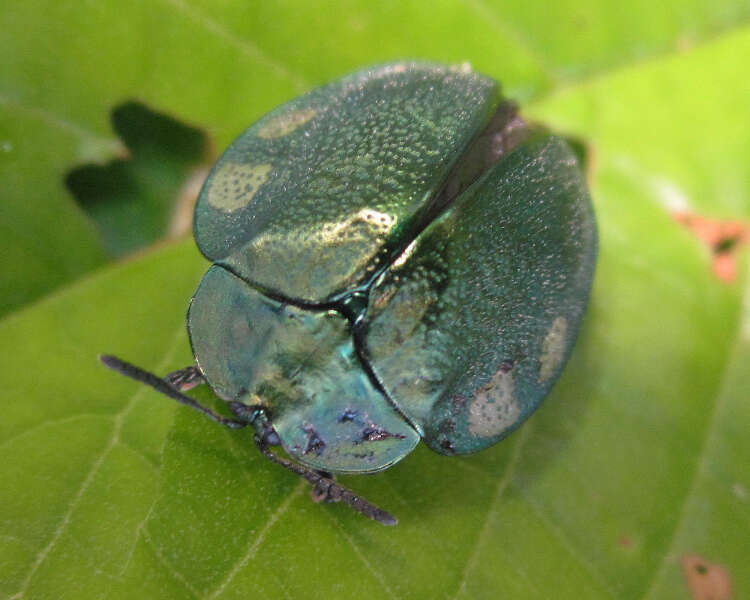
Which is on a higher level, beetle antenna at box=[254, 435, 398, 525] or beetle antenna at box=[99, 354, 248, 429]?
beetle antenna at box=[254, 435, 398, 525]

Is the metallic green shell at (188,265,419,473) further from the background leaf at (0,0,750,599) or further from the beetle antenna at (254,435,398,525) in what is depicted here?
the background leaf at (0,0,750,599)

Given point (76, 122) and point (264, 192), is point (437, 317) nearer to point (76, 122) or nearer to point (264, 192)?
point (264, 192)

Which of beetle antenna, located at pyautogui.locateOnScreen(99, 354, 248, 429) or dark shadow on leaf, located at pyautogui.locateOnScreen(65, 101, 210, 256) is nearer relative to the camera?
beetle antenna, located at pyautogui.locateOnScreen(99, 354, 248, 429)

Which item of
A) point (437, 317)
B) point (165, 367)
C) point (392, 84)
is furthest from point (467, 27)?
point (165, 367)

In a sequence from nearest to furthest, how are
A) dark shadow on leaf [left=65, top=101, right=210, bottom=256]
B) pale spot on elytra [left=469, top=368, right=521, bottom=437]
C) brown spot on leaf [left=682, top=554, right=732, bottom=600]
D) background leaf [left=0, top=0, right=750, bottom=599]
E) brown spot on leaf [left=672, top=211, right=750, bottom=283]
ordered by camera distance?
background leaf [left=0, top=0, right=750, bottom=599]
pale spot on elytra [left=469, top=368, right=521, bottom=437]
brown spot on leaf [left=682, top=554, right=732, bottom=600]
dark shadow on leaf [left=65, top=101, right=210, bottom=256]
brown spot on leaf [left=672, top=211, right=750, bottom=283]

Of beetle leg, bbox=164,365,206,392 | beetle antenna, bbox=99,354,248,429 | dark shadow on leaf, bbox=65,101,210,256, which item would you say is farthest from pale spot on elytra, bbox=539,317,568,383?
dark shadow on leaf, bbox=65,101,210,256

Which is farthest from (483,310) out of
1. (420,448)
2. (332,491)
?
(332,491)

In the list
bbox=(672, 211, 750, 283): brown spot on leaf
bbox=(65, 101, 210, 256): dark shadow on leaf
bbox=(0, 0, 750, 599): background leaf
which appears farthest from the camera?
bbox=(672, 211, 750, 283): brown spot on leaf

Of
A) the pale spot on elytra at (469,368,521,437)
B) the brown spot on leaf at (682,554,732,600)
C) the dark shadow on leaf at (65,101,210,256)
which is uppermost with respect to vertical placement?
the pale spot on elytra at (469,368,521,437)
